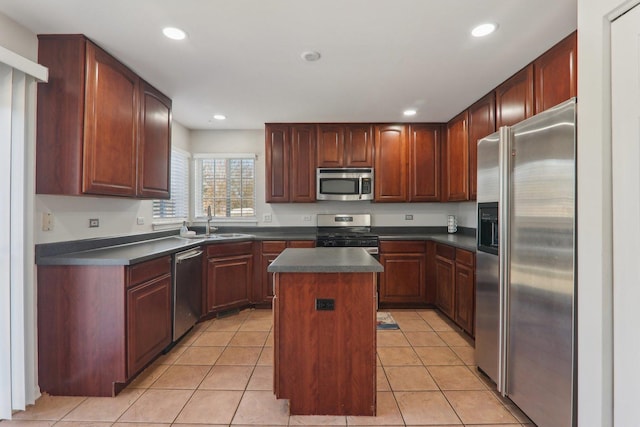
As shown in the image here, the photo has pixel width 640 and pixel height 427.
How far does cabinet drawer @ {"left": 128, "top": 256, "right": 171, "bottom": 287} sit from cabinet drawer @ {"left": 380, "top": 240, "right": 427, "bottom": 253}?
7.53 feet

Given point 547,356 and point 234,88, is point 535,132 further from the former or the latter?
point 234,88

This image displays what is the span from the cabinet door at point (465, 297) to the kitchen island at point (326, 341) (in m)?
1.45

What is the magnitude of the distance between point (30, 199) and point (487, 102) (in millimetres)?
3646

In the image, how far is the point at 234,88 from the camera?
2.77 m

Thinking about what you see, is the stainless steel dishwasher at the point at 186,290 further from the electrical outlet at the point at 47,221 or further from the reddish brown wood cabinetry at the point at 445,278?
the reddish brown wood cabinetry at the point at 445,278

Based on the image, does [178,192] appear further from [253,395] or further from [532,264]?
[532,264]

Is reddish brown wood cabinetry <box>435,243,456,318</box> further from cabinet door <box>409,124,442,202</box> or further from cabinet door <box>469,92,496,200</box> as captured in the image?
cabinet door <box>409,124,442,202</box>

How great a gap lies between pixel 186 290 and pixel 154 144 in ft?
4.50

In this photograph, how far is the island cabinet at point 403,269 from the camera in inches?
143

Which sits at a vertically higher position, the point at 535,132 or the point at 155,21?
the point at 155,21

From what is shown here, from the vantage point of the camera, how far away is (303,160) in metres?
3.86

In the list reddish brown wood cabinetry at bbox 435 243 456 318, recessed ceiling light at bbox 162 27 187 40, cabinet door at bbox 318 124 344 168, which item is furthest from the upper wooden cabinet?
reddish brown wood cabinetry at bbox 435 243 456 318
